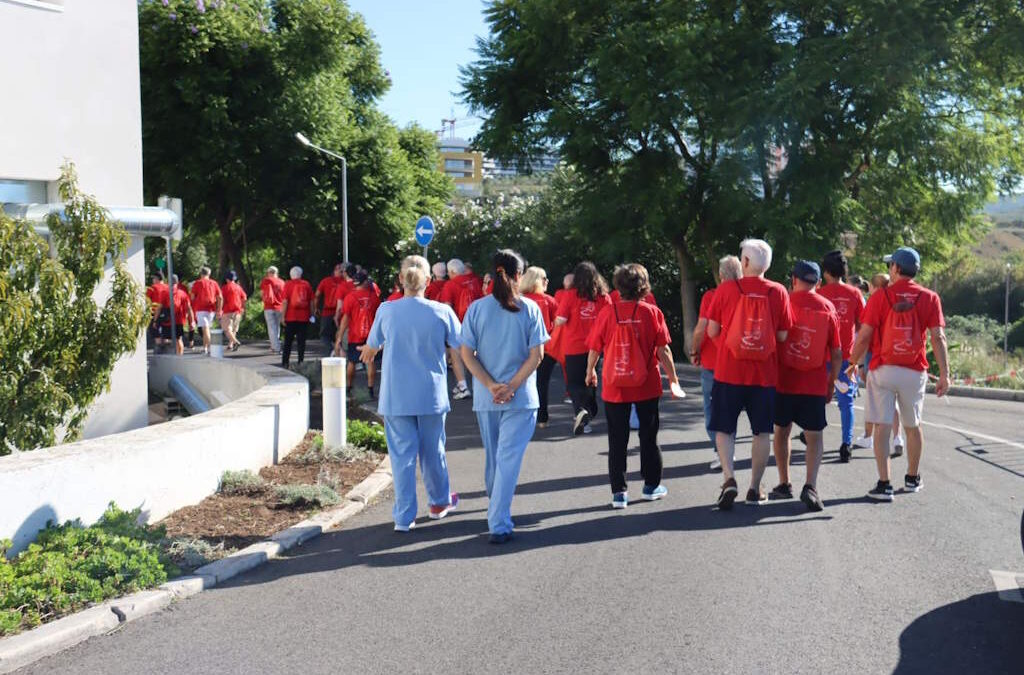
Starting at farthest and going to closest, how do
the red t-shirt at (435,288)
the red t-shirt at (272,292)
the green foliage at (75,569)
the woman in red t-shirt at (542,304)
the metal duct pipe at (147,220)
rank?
1. the red t-shirt at (272,292)
2. the red t-shirt at (435,288)
3. the metal duct pipe at (147,220)
4. the woman in red t-shirt at (542,304)
5. the green foliage at (75,569)

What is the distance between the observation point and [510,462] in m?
7.04

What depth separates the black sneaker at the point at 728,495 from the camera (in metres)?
7.86

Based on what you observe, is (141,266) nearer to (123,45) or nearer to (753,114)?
(123,45)

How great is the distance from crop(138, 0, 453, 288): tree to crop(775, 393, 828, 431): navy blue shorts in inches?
1057

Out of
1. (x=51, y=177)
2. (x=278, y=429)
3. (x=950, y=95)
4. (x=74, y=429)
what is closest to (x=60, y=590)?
(x=74, y=429)

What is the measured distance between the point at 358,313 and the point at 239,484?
6.87 m

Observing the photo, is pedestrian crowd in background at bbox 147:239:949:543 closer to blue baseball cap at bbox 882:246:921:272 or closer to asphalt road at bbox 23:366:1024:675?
blue baseball cap at bbox 882:246:921:272

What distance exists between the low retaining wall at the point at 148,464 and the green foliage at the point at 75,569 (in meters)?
0.15

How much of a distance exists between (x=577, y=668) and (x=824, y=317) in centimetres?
432

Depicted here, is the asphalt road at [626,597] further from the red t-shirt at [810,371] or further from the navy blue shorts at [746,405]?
the red t-shirt at [810,371]

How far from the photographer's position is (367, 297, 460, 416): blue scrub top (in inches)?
284

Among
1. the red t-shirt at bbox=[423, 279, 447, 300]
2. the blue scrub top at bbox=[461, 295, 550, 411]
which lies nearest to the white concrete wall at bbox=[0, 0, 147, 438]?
the blue scrub top at bbox=[461, 295, 550, 411]

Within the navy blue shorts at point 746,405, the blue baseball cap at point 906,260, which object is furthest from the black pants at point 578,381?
the blue baseball cap at point 906,260

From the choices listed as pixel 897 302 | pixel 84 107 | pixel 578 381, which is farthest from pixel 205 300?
pixel 897 302
